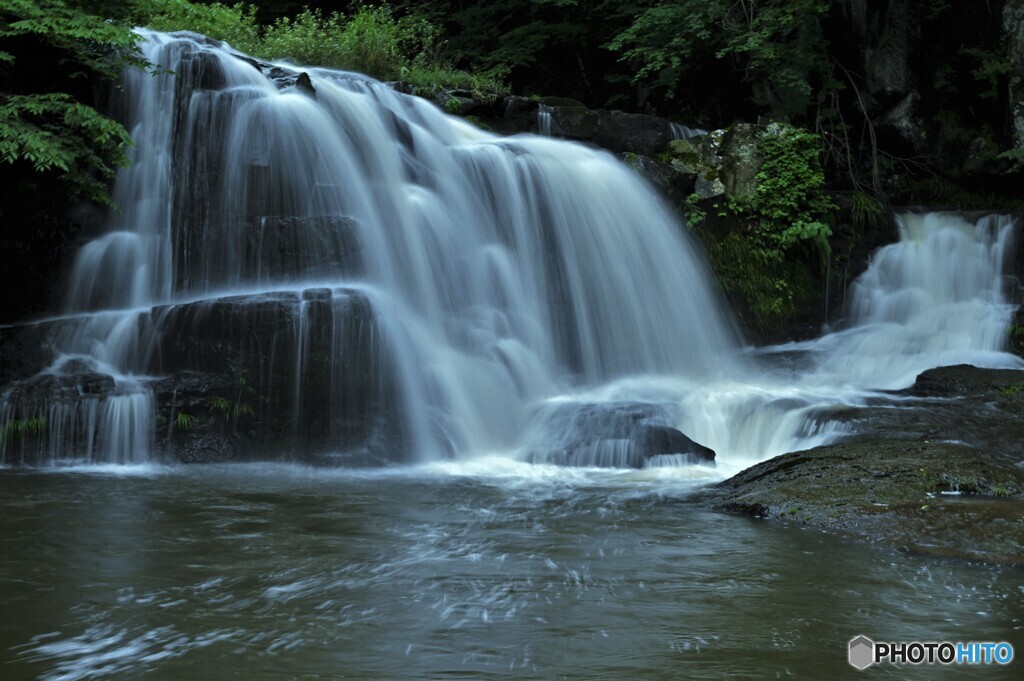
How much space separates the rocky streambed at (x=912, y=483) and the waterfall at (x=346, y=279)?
9.01 ft

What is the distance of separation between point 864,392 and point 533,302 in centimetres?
359

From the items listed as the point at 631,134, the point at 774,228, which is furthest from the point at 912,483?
the point at 631,134

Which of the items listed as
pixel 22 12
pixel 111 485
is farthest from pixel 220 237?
pixel 111 485

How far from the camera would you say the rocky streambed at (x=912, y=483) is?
4906 mm

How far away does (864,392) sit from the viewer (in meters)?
9.27

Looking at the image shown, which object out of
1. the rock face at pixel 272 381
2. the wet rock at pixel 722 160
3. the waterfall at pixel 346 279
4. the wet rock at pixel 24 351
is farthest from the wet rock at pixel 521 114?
the wet rock at pixel 24 351

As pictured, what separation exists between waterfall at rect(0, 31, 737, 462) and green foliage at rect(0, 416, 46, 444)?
0.04 m

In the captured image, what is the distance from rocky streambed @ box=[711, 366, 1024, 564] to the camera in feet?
16.1

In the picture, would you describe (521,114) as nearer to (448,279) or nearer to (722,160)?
(722,160)

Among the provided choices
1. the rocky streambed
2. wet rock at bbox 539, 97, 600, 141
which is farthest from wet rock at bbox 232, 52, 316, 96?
the rocky streambed

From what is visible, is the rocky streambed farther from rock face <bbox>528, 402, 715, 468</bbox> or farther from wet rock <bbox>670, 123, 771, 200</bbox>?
wet rock <bbox>670, 123, 771, 200</bbox>

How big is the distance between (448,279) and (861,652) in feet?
21.7

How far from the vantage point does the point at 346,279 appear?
29.0ft

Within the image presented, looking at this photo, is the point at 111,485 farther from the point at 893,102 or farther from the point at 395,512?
the point at 893,102
